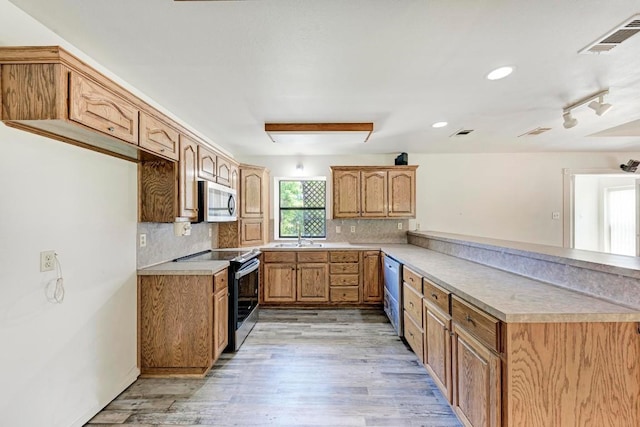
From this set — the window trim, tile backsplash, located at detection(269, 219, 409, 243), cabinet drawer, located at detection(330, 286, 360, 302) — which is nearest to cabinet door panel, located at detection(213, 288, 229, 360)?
cabinet drawer, located at detection(330, 286, 360, 302)

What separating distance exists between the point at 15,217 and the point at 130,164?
0.96 m

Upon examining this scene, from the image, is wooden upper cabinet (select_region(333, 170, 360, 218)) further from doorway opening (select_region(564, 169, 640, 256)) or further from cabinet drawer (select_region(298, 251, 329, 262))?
doorway opening (select_region(564, 169, 640, 256))

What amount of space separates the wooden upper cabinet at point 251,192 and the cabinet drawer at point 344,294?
5.20 feet

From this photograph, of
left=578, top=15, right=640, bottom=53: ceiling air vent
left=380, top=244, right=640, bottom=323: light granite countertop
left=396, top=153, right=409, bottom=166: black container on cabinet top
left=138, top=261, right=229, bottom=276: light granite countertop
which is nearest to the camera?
left=380, top=244, right=640, bottom=323: light granite countertop

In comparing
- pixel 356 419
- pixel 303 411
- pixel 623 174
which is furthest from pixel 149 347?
pixel 623 174

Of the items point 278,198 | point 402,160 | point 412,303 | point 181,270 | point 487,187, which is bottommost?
point 412,303

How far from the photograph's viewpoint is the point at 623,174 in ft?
15.5

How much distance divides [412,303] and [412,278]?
0.75 feet

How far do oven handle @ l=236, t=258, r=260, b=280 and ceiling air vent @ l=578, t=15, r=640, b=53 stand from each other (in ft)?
10.3

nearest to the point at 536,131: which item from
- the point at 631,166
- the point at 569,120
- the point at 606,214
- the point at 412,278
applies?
the point at 569,120

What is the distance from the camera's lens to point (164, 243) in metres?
2.79

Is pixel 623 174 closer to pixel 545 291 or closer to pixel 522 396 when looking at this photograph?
pixel 545 291

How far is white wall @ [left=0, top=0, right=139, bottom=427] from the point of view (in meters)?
1.45

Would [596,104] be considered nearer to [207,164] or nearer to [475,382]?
[475,382]
